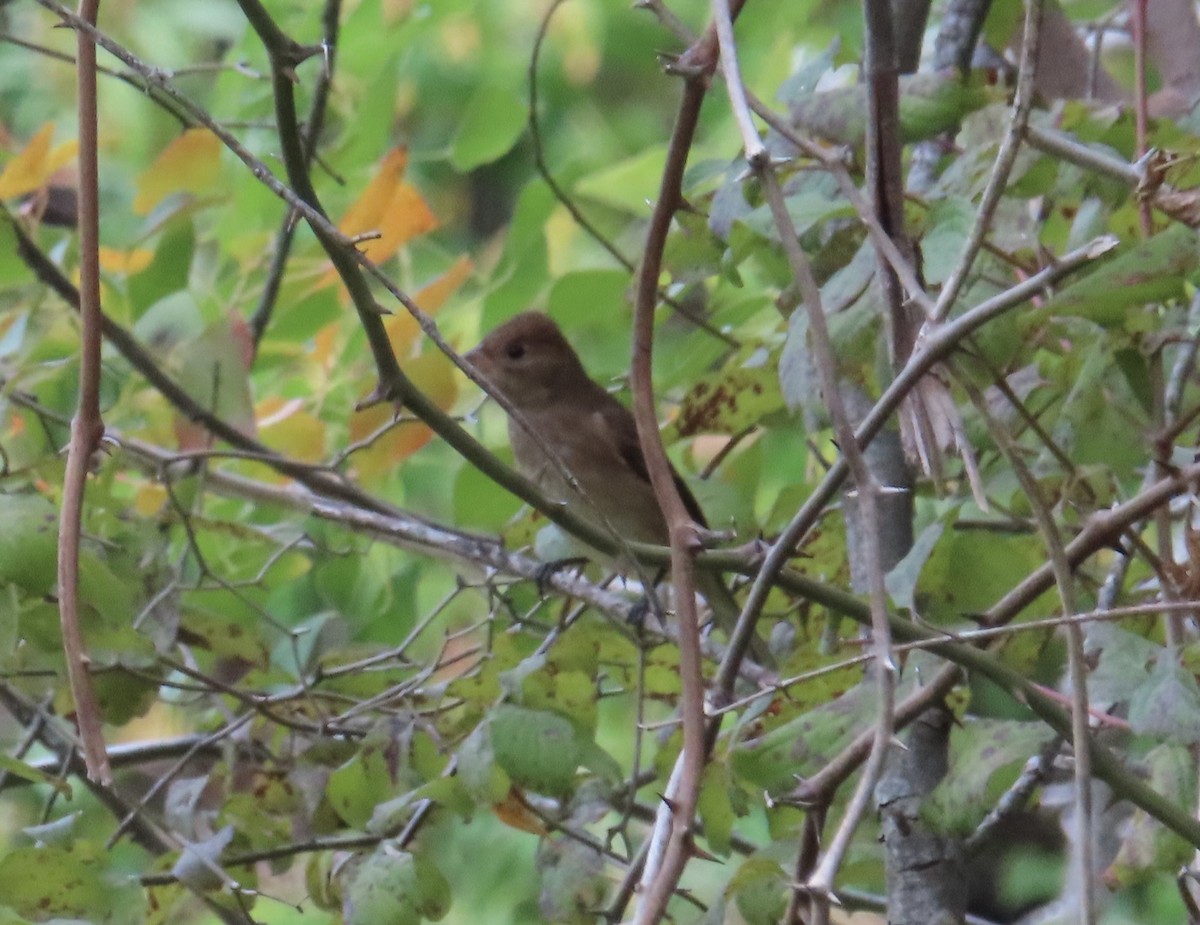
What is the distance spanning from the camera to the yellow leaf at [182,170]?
6.72ft

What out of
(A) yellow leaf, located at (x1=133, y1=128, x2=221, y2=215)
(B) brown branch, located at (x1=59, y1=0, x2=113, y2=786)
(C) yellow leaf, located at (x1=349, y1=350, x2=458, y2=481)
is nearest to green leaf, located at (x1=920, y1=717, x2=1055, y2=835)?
(B) brown branch, located at (x1=59, y1=0, x2=113, y2=786)

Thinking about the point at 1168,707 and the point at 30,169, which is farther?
the point at 30,169

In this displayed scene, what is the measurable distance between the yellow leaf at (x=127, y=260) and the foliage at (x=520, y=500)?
11mm

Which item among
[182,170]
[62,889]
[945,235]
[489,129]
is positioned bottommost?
[62,889]

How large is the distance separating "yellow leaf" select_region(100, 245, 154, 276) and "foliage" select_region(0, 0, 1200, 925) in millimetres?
11

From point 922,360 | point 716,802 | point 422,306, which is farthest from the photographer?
point 422,306

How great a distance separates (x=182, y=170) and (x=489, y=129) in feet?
1.33

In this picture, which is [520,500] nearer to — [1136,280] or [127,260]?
[127,260]

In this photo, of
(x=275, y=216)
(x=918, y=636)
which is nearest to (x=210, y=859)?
(x=918, y=636)

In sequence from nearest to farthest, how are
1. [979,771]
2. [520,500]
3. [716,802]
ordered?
1. [979,771]
2. [716,802]
3. [520,500]

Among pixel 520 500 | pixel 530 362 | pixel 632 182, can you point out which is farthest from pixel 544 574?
pixel 530 362

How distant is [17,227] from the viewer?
156cm

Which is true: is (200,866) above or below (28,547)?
below

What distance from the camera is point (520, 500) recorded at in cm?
171
